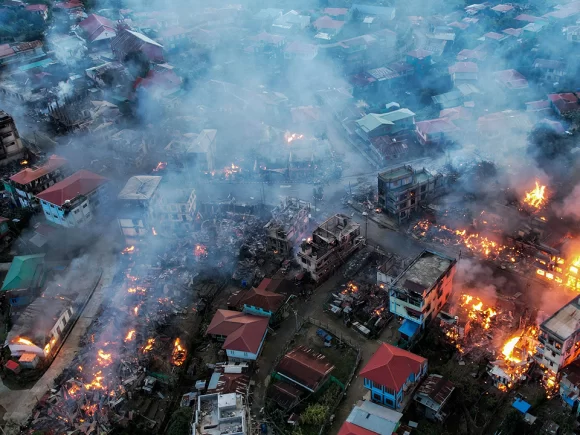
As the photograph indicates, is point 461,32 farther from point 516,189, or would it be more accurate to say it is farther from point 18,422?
point 18,422

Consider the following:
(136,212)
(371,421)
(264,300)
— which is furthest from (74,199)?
(371,421)

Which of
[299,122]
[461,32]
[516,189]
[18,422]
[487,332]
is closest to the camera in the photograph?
[18,422]

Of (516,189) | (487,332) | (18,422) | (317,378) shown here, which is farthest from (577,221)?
(18,422)

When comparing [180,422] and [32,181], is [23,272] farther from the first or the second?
[180,422]

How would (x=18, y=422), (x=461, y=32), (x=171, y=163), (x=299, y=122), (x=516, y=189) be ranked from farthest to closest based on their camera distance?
(x=461, y=32) < (x=299, y=122) < (x=171, y=163) < (x=516, y=189) < (x=18, y=422)

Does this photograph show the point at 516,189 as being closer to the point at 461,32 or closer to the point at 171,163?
the point at 171,163

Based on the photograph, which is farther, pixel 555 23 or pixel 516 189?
pixel 555 23
